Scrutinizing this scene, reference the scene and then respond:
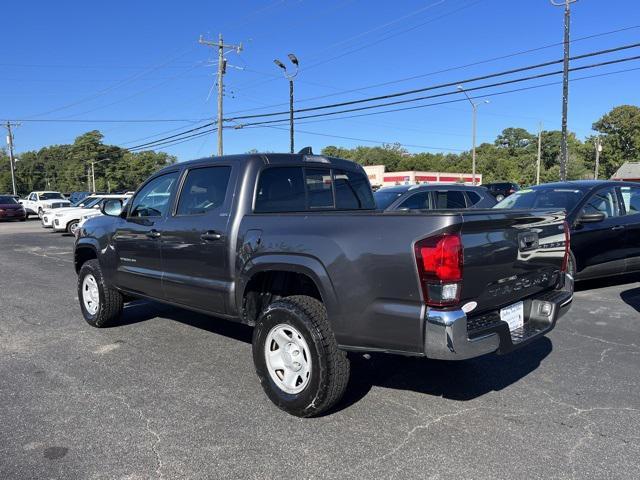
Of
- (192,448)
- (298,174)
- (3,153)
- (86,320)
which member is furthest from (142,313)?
(3,153)

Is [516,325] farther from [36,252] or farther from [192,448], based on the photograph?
[36,252]

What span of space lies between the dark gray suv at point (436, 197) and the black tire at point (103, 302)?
5.28 meters

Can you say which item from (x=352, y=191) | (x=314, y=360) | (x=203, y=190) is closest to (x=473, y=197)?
(x=352, y=191)

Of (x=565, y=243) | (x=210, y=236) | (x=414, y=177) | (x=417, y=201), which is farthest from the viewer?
(x=414, y=177)

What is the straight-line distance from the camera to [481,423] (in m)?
3.43

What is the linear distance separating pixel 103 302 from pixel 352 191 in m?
3.19

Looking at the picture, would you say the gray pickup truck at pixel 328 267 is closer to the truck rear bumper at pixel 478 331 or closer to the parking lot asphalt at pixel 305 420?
the truck rear bumper at pixel 478 331

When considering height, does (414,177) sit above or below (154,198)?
above

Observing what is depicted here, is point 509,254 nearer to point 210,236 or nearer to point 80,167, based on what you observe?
point 210,236

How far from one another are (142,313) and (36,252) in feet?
33.0

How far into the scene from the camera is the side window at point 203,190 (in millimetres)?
4375

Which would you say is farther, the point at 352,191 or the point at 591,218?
the point at 591,218

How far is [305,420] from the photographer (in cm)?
353

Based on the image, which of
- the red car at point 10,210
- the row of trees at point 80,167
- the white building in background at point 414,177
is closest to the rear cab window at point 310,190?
the red car at point 10,210
